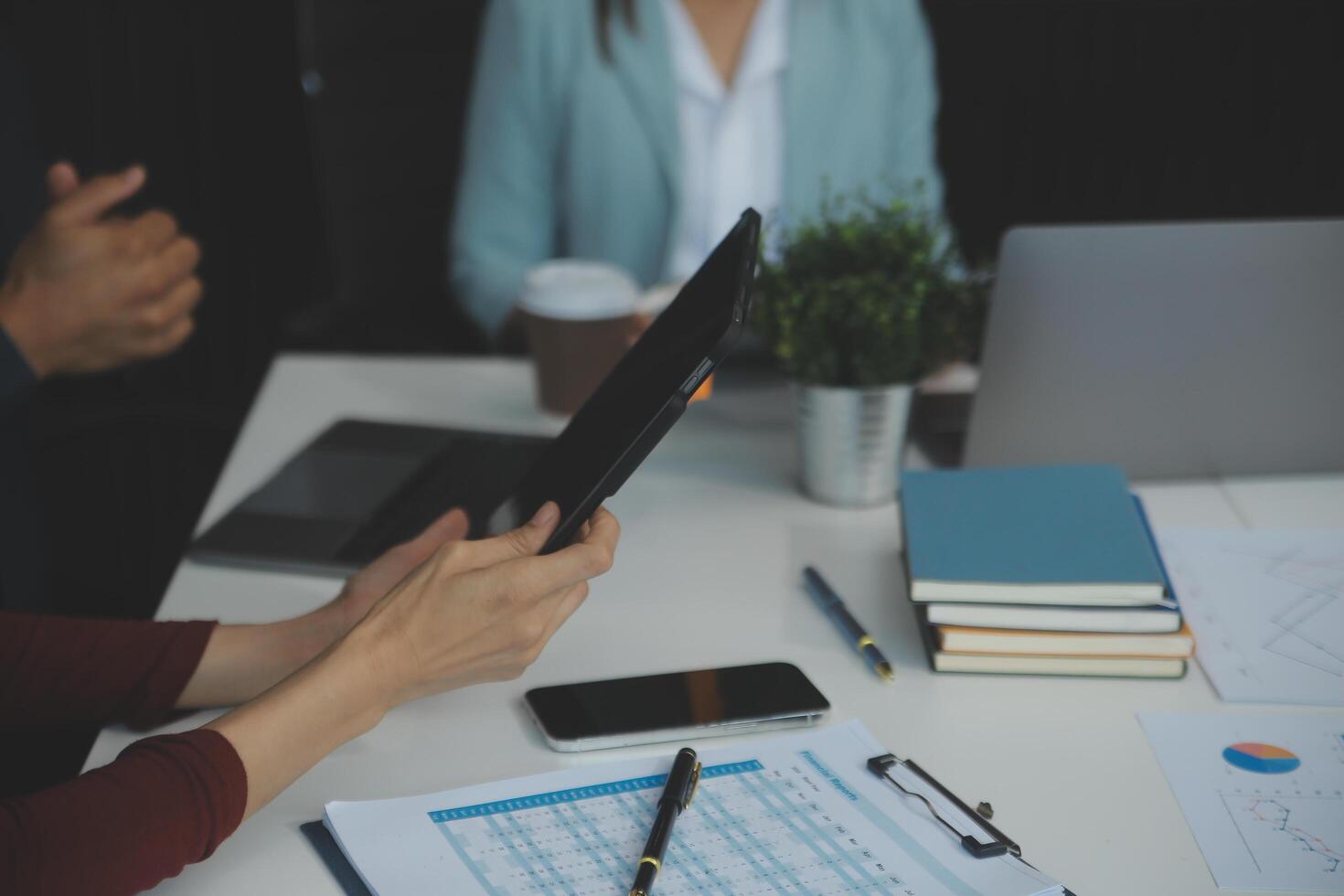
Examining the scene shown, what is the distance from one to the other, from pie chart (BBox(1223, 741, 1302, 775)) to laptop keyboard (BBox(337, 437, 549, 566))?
58 cm

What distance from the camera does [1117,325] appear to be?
1.12 m

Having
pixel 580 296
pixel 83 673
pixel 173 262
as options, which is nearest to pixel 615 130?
pixel 580 296

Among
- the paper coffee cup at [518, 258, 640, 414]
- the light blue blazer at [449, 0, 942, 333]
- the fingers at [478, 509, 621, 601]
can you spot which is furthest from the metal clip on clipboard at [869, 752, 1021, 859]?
the light blue blazer at [449, 0, 942, 333]

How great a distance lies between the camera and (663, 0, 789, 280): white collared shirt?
192 centimetres

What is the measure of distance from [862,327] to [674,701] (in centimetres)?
39

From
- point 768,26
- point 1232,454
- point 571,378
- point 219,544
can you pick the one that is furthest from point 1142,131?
point 219,544

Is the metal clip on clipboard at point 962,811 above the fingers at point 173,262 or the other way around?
the other way around

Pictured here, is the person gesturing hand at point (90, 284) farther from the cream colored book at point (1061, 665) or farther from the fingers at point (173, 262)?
the cream colored book at point (1061, 665)

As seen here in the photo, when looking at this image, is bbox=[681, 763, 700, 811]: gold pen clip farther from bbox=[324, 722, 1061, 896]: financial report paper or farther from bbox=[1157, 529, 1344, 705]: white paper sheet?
bbox=[1157, 529, 1344, 705]: white paper sheet

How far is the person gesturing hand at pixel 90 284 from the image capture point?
128 centimetres

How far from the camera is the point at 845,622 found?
0.99 metres

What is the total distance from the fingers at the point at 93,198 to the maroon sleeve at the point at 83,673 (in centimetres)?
55

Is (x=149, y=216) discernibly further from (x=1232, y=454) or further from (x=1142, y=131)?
(x=1142, y=131)

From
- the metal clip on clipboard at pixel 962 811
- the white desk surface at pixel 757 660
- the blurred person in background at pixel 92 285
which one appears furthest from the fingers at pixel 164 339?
the metal clip on clipboard at pixel 962 811
